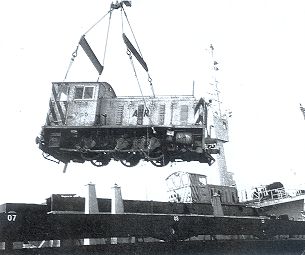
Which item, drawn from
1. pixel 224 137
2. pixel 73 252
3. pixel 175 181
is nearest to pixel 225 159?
pixel 224 137

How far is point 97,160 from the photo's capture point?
15.0m

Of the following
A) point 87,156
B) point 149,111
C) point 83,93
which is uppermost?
point 83,93

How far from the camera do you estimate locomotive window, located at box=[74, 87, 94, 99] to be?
1476 cm

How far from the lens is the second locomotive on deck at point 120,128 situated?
14078mm

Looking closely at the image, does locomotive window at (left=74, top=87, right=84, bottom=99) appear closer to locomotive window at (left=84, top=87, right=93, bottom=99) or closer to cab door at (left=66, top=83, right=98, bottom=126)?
cab door at (left=66, top=83, right=98, bottom=126)

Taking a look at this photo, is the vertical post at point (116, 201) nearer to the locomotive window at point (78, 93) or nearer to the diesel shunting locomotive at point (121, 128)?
the diesel shunting locomotive at point (121, 128)

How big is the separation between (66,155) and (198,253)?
720 centimetres

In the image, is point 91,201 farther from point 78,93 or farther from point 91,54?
point 78,93

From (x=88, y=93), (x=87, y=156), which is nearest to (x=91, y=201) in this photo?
(x=87, y=156)

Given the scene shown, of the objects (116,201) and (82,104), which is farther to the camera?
(82,104)

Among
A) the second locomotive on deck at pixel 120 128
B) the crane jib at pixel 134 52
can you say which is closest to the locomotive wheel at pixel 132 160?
the second locomotive on deck at pixel 120 128

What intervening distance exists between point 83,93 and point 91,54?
9.28 feet

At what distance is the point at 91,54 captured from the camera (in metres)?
12.4

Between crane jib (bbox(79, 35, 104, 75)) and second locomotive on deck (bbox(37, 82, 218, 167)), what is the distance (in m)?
2.26
